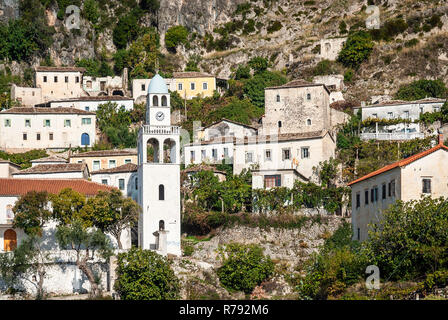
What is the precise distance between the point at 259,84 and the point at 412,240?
180 ft

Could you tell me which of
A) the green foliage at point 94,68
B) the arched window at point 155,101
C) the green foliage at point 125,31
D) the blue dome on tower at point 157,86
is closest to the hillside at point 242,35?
the green foliage at point 125,31

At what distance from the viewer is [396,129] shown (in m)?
87.8

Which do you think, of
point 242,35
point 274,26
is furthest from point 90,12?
point 274,26

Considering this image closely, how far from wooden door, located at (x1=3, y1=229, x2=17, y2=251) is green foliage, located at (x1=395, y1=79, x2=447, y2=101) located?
156 ft

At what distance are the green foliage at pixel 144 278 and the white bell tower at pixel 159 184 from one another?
4.84 meters

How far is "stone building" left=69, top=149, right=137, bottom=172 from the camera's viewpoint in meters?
85.9

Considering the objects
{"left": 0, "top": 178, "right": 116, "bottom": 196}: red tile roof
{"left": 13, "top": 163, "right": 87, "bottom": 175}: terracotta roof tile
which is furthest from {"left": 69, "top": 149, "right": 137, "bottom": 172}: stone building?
{"left": 0, "top": 178, "right": 116, "bottom": 196}: red tile roof

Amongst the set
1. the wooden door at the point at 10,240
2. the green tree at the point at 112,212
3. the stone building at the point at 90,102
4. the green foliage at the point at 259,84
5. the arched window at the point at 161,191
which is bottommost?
the wooden door at the point at 10,240

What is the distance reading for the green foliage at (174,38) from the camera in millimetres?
120012

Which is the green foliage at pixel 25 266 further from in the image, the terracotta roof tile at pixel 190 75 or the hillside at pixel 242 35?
the hillside at pixel 242 35

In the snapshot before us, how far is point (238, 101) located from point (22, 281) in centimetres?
4376

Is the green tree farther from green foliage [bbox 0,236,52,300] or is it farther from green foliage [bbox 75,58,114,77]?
green foliage [bbox 75,58,114,77]
